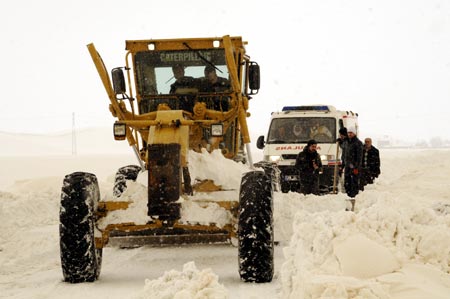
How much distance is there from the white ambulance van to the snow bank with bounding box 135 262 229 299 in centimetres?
1010

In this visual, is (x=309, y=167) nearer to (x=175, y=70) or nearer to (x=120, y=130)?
(x=175, y=70)

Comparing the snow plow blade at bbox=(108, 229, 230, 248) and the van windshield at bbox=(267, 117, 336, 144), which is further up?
the van windshield at bbox=(267, 117, 336, 144)

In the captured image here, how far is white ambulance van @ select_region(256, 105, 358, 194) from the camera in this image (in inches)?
583

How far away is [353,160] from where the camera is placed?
12680mm

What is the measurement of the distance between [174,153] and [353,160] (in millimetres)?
7042

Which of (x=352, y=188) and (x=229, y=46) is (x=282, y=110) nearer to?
(x=352, y=188)

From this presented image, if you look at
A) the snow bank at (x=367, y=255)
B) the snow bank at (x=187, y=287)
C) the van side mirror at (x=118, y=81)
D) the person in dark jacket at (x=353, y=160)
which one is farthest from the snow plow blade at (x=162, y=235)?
the person in dark jacket at (x=353, y=160)

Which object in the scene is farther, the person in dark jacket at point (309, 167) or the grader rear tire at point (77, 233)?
the person in dark jacket at point (309, 167)

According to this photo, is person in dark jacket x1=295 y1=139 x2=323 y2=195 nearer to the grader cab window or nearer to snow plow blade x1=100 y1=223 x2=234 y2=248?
the grader cab window

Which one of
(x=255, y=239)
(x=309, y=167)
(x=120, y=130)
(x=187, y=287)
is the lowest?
(x=187, y=287)

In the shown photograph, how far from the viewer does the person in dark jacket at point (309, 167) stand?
1272 cm

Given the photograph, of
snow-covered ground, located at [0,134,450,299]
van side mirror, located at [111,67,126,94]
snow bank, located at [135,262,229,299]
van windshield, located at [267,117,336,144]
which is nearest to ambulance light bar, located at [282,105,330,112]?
van windshield, located at [267,117,336,144]

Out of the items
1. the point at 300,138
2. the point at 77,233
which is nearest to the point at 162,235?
the point at 77,233

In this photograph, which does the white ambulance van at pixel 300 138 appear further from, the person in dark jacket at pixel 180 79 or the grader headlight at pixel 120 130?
the grader headlight at pixel 120 130
